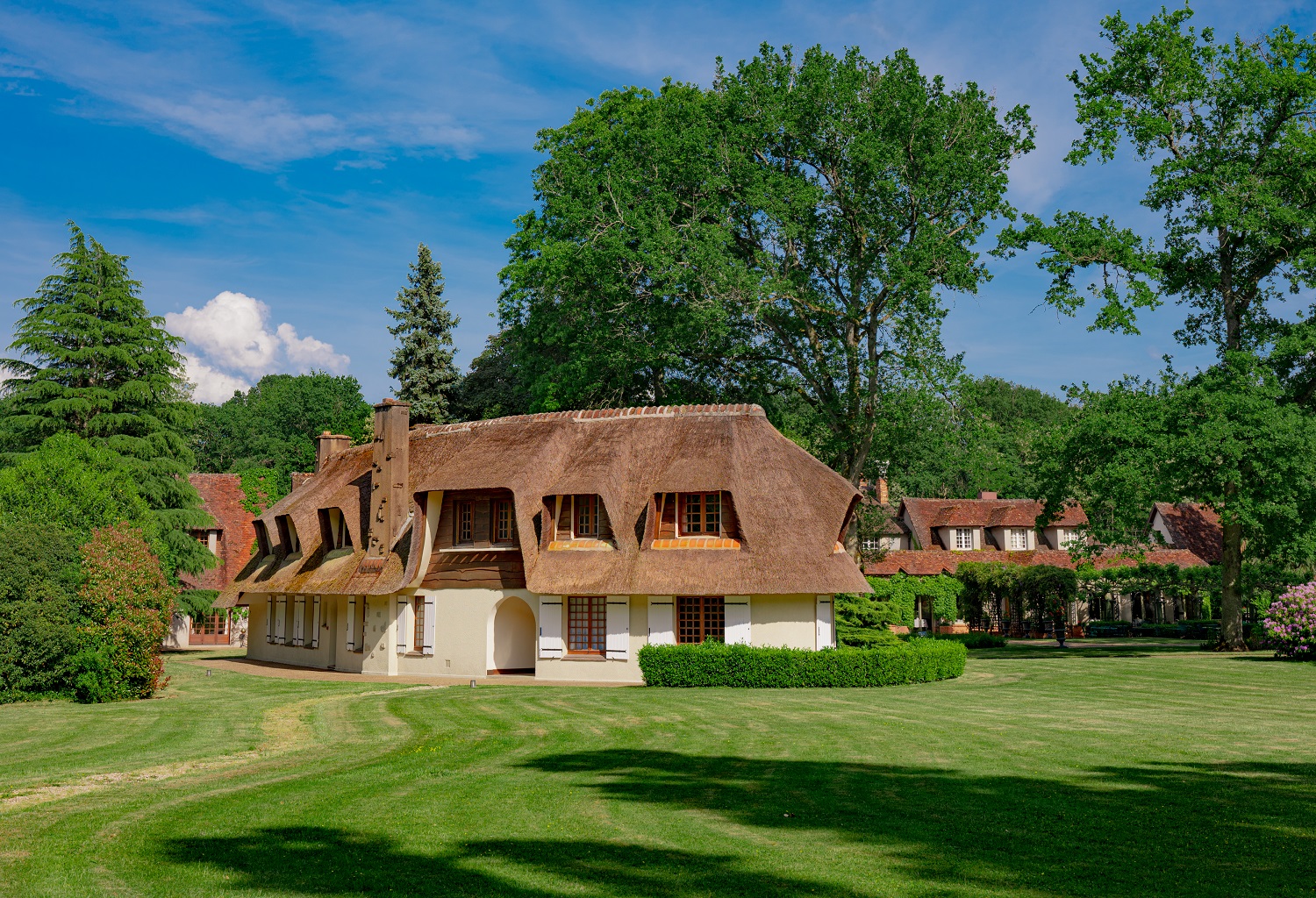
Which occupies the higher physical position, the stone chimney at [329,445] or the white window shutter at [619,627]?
the stone chimney at [329,445]

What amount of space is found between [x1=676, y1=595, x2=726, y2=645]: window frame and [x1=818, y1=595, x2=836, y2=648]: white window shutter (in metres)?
2.81

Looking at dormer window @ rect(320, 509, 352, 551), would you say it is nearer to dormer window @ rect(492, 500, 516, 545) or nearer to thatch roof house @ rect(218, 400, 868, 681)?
thatch roof house @ rect(218, 400, 868, 681)

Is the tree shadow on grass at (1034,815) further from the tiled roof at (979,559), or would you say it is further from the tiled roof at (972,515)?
the tiled roof at (972,515)

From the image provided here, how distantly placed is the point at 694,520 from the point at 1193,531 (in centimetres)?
4864

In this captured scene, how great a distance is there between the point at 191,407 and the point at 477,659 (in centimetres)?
2177

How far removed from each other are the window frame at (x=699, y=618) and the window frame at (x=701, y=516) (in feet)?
6.33

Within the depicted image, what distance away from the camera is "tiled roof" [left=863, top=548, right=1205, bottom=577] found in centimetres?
5915

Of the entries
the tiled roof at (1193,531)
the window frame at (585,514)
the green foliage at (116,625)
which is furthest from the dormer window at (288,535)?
the tiled roof at (1193,531)

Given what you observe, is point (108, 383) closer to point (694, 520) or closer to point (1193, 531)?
point (694, 520)

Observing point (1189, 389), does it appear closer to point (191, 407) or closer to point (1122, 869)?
point (1122, 869)

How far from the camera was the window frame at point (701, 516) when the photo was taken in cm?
3045

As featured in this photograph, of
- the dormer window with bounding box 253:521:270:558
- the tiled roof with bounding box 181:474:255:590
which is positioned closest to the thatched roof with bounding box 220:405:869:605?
the dormer window with bounding box 253:521:270:558

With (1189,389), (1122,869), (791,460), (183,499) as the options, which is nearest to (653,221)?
(791,460)

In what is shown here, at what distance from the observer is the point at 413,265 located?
5766cm
